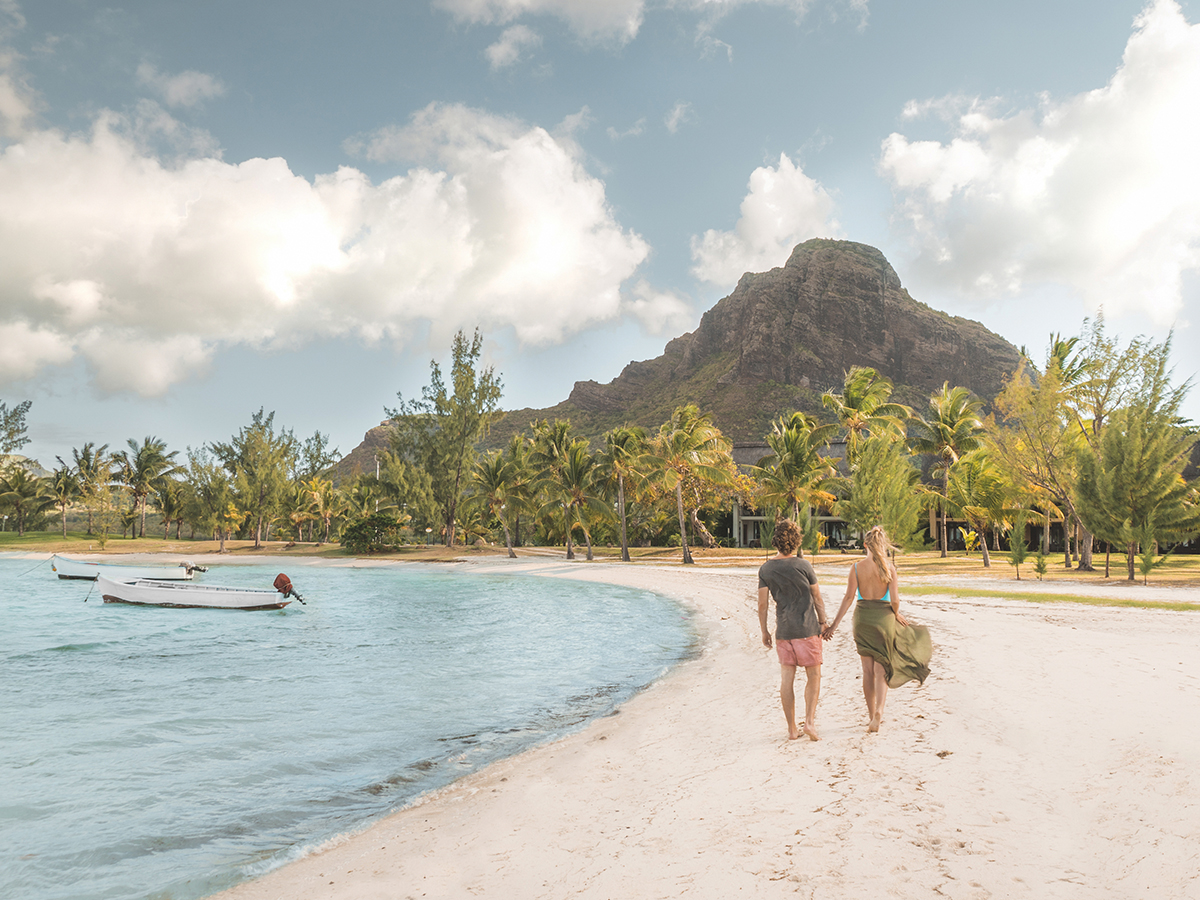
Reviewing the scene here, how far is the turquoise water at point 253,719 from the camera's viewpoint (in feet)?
17.7

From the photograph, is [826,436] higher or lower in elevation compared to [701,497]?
higher

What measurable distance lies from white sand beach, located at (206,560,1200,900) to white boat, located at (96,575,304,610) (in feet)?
55.0

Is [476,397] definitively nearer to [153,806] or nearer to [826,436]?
[826,436]

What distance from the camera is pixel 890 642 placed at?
18.8ft

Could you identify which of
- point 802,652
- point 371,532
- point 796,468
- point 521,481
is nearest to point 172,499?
point 371,532

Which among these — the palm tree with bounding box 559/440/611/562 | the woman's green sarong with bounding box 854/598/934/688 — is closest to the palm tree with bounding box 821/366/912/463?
the palm tree with bounding box 559/440/611/562

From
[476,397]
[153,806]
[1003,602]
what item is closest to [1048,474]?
[1003,602]

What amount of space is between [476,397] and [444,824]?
146 ft

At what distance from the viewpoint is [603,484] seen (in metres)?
39.6

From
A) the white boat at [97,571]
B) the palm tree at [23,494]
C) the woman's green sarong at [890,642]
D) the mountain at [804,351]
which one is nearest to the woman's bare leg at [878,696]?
the woman's green sarong at [890,642]

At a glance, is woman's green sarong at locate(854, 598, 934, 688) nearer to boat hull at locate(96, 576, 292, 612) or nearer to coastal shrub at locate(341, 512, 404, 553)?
boat hull at locate(96, 576, 292, 612)

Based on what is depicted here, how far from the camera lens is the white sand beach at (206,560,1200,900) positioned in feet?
12.0

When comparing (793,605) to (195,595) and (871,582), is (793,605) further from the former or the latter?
(195,595)

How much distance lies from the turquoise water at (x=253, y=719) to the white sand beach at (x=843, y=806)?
3.24ft
